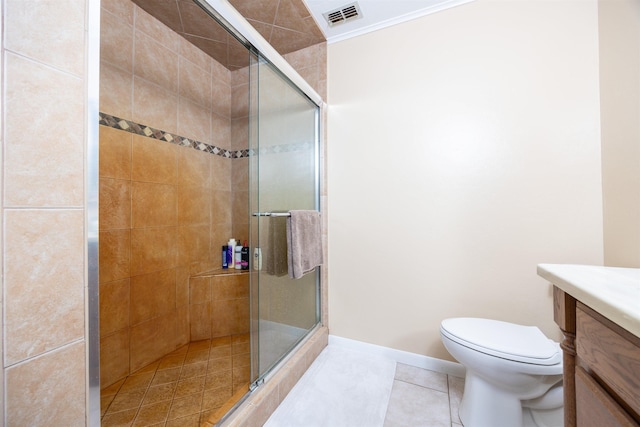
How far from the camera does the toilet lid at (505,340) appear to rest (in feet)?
3.14

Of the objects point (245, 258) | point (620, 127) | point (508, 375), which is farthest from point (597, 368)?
point (245, 258)

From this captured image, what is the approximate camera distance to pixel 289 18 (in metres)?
1.58

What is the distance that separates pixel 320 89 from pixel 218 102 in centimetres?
90

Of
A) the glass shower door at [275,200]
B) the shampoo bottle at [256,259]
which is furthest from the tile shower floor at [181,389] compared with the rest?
the shampoo bottle at [256,259]

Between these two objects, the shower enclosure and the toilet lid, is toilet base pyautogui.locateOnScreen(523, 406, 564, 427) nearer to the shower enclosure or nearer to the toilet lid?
the toilet lid

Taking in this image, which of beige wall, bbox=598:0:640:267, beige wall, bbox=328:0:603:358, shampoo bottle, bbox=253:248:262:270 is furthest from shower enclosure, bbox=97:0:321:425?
beige wall, bbox=598:0:640:267

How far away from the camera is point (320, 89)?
1.81m

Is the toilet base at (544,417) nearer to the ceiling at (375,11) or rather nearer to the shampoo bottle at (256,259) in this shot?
the shampoo bottle at (256,259)

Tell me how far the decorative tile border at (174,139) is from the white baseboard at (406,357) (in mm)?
1329

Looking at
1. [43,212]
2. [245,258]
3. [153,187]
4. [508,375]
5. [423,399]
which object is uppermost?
[153,187]

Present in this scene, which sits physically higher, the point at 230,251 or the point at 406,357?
the point at 230,251

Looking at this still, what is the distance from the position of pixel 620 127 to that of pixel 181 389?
2.44 metres

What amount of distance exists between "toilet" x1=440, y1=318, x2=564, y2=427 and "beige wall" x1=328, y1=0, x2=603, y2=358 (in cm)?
35

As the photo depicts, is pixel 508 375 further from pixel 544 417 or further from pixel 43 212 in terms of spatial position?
pixel 43 212
